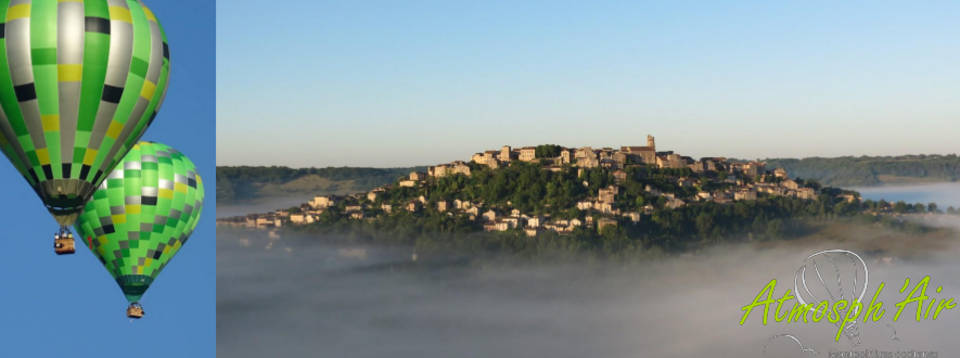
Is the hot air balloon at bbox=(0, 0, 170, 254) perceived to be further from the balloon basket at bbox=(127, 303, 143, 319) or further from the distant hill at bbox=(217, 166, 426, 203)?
the distant hill at bbox=(217, 166, 426, 203)

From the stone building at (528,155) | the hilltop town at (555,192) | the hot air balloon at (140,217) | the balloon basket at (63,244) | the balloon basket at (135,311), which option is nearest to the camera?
the balloon basket at (63,244)

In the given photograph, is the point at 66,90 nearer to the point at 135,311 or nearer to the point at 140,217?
the point at 140,217

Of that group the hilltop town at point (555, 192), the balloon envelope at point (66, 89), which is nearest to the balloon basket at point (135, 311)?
the balloon envelope at point (66, 89)

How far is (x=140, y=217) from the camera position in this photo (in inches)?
1086

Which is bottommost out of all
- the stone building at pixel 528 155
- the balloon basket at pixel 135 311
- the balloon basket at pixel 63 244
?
the balloon basket at pixel 135 311

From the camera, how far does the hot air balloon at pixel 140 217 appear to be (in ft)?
88.3

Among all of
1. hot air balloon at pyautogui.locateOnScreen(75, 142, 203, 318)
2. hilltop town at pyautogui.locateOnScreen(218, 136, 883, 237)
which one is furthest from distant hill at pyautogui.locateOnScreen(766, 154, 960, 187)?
hot air balloon at pyautogui.locateOnScreen(75, 142, 203, 318)

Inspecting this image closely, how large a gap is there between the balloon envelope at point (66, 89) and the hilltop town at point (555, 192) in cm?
7293

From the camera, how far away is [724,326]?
10981 cm

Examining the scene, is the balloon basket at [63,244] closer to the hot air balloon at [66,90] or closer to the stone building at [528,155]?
the hot air balloon at [66,90]

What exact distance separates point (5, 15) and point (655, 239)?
269 feet

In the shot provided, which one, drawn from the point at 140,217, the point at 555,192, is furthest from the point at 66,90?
the point at 555,192

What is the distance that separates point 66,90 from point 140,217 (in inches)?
297

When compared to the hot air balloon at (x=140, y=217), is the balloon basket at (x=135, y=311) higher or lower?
lower
